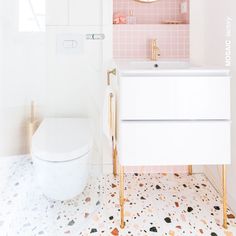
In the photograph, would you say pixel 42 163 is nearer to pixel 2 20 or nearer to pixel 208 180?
pixel 2 20

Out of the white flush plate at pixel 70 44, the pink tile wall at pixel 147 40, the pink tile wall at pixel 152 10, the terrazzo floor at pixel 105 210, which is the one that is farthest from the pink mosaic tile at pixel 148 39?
the terrazzo floor at pixel 105 210

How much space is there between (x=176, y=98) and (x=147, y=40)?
86 cm

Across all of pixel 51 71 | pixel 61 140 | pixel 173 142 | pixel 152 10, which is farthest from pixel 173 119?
pixel 152 10

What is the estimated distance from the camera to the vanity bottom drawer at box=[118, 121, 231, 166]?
1522 mm

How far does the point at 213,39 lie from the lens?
6.63 feet

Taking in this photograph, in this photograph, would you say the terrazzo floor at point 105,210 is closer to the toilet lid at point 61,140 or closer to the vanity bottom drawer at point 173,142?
the toilet lid at point 61,140

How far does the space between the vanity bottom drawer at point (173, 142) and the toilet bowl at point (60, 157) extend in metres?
0.25

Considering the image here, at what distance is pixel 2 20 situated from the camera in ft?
4.21

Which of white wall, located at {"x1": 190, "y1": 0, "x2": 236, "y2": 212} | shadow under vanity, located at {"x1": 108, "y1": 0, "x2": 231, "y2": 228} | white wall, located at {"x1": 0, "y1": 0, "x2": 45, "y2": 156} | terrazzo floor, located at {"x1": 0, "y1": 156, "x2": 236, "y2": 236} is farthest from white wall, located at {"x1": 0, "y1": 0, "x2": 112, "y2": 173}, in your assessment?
white wall, located at {"x1": 190, "y1": 0, "x2": 236, "y2": 212}

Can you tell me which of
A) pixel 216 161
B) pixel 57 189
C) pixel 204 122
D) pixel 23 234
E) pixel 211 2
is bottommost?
pixel 23 234

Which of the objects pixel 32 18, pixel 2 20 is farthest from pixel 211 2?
pixel 2 20

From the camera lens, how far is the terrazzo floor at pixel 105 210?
4.67 ft

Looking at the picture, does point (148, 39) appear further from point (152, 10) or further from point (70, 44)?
point (70, 44)

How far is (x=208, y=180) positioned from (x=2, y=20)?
1760mm
